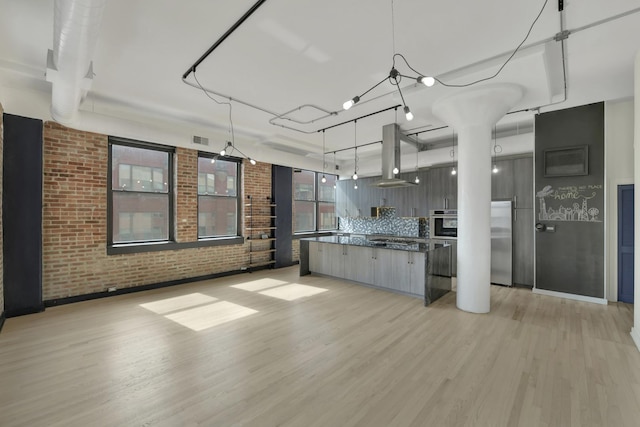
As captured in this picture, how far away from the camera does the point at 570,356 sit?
2.86 meters

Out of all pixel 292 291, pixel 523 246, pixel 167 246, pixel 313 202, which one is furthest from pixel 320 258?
pixel 523 246

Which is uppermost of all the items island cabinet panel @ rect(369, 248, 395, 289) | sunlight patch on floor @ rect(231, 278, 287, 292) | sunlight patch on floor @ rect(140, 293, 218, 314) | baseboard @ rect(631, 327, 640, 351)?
island cabinet panel @ rect(369, 248, 395, 289)

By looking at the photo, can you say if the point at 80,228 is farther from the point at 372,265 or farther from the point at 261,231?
the point at 372,265

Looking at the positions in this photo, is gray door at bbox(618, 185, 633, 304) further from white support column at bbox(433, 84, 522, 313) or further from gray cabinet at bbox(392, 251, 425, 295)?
gray cabinet at bbox(392, 251, 425, 295)

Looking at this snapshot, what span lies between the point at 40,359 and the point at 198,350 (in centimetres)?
150

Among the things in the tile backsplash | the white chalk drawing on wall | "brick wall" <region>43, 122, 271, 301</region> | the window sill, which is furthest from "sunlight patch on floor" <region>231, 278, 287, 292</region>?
the white chalk drawing on wall

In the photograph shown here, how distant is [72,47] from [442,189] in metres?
6.59

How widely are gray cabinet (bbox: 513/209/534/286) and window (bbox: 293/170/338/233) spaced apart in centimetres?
512

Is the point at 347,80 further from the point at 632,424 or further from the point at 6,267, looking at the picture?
the point at 6,267

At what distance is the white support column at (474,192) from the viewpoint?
4027 millimetres

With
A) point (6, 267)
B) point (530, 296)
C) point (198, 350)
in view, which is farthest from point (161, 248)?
point (530, 296)

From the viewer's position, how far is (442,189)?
6.64 m

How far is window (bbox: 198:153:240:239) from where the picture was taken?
6.26 m

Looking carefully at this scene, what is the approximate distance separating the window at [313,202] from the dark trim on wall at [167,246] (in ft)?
7.08
